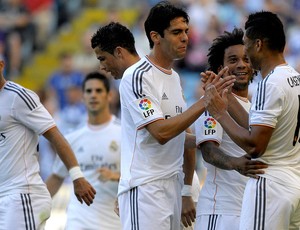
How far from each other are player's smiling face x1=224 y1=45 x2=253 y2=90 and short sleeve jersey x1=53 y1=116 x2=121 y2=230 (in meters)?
2.93

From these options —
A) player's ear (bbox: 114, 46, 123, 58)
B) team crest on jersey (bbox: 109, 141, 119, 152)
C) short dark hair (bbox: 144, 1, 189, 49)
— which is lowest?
team crest on jersey (bbox: 109, 141, 119, 152)

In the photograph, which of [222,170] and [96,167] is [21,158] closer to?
[222,170]

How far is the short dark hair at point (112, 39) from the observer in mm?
9227

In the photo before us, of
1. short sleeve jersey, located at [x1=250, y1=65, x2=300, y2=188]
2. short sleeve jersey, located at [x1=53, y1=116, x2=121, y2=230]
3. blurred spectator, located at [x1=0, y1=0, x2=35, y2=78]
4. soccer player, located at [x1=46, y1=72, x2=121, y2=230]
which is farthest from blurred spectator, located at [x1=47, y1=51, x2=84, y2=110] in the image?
short sleeve jersey, located at [x1=250, y1=65, x2=300, y2=188]

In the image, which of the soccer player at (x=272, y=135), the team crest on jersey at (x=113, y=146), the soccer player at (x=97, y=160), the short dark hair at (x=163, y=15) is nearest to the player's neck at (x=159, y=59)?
the short dark hair at (x=163, y=15)

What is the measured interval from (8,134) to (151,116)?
1644mm

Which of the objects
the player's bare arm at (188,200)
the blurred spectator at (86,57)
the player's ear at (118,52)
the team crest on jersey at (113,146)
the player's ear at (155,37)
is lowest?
the player's bare arm at (188,200)

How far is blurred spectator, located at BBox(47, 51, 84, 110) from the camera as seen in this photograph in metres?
19.3

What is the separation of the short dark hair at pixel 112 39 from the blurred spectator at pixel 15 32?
1193cm

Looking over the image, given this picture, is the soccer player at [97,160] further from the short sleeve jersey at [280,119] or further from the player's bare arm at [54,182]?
the short sleeve jersey at [280,119]

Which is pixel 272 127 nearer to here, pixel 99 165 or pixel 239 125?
pixel 239 125

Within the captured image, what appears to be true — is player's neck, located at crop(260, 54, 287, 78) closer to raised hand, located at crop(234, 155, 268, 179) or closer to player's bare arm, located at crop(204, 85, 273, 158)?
player's bare arm, located at crop(204, 85, 273, 158)

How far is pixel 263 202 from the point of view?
7793 millimetres

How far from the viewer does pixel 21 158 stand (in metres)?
9.30
